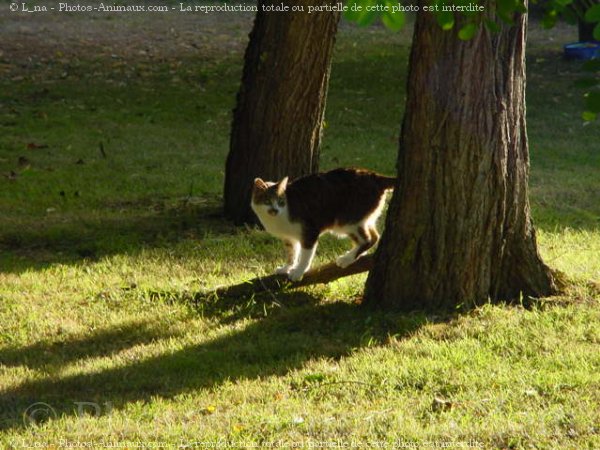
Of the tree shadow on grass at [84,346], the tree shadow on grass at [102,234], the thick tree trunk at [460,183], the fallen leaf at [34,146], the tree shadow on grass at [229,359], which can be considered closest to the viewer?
the tree shadow on grass at [229,359]

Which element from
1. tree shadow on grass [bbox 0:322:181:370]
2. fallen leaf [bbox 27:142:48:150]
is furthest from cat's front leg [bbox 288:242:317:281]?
fallen leaf [bbox 27:142:48:150]

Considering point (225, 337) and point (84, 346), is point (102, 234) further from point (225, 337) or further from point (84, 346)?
point (225, 337)

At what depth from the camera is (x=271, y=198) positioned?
7043 mm

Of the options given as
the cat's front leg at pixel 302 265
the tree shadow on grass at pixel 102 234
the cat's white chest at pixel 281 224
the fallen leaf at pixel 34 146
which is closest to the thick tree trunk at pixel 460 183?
the cat's front leg at pixel 302 265

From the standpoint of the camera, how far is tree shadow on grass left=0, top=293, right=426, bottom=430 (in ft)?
17.5

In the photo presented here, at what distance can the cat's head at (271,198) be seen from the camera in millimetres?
7020

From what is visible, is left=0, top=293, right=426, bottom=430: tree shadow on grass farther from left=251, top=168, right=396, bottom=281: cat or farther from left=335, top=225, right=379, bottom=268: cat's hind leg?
left=335, top=225, right=379, bottom=268: cat's hind leg

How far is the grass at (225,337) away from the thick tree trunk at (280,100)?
0.59 meters

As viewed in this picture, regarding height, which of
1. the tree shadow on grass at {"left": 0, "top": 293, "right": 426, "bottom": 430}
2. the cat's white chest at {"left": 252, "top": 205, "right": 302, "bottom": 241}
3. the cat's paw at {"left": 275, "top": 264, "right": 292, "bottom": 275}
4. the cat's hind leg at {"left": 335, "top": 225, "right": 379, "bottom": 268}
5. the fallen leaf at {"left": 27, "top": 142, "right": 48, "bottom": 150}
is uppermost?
the cat's white chest at {"left": 252, "top": 205, "right": 302, "bottom": 241}

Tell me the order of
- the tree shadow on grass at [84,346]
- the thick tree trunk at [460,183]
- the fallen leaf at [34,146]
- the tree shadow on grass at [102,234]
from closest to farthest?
the tree shadow on grass at [84,346]
the thick tree trunk at [460,183]
the tree shadow on grass at [102,234]
the fallen leaf at [34,146]

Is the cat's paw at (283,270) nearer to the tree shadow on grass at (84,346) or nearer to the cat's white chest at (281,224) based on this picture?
the cat's white chest at (281,224)

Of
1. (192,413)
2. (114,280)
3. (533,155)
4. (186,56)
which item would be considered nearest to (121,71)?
(186,56)

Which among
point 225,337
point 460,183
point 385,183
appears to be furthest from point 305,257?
point 460,183

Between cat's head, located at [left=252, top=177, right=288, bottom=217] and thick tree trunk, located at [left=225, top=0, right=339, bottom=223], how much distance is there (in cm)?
200
